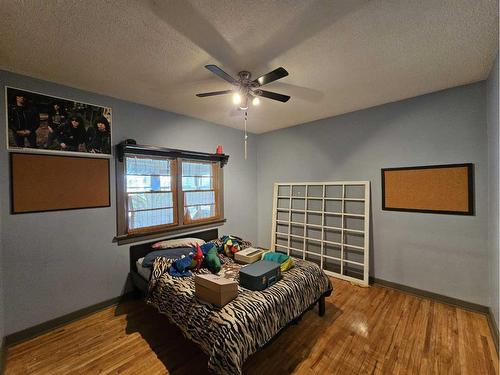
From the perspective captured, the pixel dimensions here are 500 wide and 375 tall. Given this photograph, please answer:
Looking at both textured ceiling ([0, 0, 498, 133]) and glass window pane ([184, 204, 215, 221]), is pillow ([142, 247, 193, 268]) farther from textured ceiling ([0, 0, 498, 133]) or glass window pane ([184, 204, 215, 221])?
textured ceiling ([0, 0, 498, 133])

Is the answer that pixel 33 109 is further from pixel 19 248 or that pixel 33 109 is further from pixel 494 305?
pixel 494 305

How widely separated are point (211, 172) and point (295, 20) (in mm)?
2667

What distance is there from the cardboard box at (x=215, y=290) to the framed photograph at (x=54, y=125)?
6.52ft

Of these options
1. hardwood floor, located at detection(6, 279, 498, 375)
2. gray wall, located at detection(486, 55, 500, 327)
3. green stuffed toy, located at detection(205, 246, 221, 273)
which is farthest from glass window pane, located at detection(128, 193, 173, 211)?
gray wall, located at detection(486, 55, 500, 327)

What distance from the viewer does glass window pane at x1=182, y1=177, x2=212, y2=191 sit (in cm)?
338

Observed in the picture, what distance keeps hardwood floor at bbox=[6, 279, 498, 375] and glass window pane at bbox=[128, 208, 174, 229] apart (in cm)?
104

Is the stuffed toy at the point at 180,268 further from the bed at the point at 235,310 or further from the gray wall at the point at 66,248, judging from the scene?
the gray wall at the point at 66,248

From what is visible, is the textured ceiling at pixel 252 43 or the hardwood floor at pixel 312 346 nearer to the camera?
the textured ceiling at pixel 252 43

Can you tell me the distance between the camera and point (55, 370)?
1.72 m

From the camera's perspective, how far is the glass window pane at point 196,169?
11.1 feet

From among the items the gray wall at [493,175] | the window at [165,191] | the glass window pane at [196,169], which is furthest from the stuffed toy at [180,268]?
the gray wall at [493,175]

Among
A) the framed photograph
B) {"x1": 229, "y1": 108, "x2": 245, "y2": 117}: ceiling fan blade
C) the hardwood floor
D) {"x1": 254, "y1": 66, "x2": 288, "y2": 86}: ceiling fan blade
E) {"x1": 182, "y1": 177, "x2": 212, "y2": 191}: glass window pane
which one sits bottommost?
the hardwood floor

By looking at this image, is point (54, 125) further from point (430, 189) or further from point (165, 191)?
point (430, 189)

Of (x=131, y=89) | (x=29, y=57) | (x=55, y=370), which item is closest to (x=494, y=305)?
(x=55, y=370)
